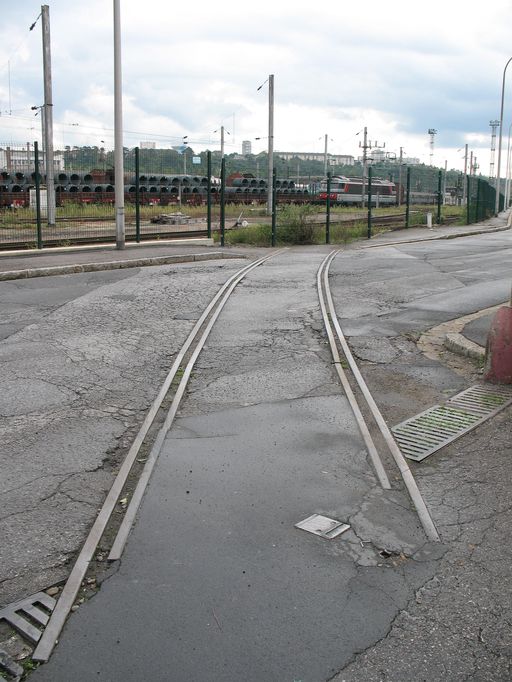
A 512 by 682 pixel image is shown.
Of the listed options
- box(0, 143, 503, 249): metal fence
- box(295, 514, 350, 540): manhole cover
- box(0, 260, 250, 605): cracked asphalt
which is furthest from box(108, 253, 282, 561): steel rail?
box(0, 143, 503, 249): metal fence

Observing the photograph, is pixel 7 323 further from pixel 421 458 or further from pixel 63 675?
pixel 63 675

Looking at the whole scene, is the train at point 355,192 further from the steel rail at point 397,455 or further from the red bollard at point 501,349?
the red bollard at point 501,349

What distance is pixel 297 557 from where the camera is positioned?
4.19 m

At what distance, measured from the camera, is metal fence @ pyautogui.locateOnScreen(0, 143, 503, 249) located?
25172 millimetres

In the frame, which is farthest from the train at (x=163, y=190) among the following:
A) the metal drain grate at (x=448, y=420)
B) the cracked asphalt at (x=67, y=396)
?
the metal drain grate at (x=448, y=420)

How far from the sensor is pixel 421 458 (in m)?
5.86

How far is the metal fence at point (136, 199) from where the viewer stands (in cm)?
2517

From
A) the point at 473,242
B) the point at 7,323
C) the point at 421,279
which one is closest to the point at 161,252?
the point at 421,279

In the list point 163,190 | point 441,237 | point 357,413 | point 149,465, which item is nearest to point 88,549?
point 149,465

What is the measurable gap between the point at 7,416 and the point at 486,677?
16.0 ft

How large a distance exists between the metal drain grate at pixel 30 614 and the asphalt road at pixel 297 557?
0.16 metres

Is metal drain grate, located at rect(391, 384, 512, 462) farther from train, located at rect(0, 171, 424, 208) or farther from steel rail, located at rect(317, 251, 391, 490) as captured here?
train, located at rect(0, 171, 424, 208)

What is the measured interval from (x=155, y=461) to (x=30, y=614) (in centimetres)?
210

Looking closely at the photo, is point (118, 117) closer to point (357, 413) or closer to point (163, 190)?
point (357, 413)
